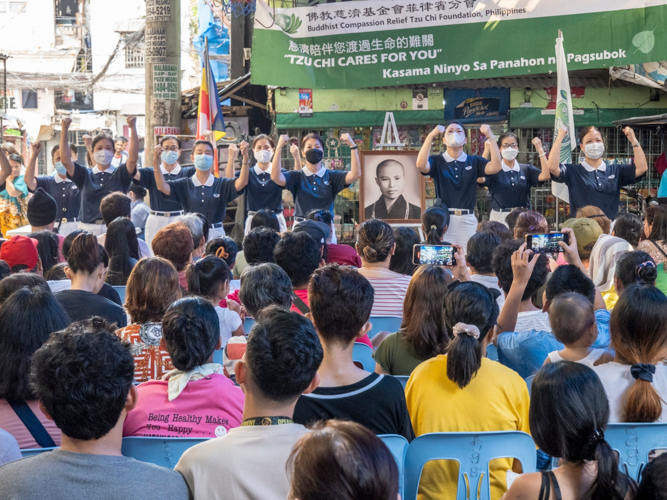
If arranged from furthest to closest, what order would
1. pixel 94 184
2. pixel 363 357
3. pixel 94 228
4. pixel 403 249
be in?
pixel 94 228 < pixel 94 184 < pixel 403 249 < pixel 363 357

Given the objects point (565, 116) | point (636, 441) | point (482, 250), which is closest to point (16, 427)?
point (636, 441)

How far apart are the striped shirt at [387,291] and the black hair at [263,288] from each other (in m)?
0.97

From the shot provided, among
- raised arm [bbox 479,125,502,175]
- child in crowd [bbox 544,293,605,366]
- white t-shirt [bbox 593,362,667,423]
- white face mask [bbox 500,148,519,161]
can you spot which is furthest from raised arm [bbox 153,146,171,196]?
white t-shirt [bbox 593,362,667,423]

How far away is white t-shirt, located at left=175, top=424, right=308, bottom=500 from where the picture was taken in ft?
6.64

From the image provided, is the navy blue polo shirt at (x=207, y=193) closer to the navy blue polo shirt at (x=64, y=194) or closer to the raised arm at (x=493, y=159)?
the navy blue polo shirt at (x=64, y=194)

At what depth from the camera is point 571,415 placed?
217 centimetres

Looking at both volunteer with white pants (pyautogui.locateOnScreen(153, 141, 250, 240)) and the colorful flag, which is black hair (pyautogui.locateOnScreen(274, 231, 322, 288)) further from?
the colorful flag

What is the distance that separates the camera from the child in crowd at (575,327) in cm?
316

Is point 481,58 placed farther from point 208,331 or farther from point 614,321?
point 208,331

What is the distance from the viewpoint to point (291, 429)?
2100 mm

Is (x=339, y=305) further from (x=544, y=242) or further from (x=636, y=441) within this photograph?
(x=544, y=242)

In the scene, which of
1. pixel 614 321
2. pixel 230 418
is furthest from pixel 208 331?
pixel 614 321

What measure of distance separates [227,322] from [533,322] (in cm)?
163

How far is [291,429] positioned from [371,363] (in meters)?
1.47
